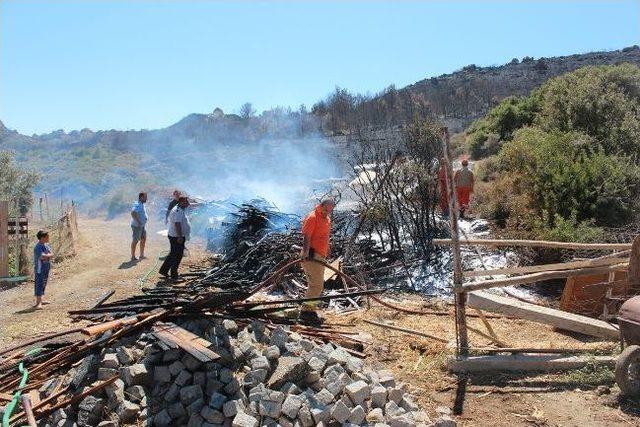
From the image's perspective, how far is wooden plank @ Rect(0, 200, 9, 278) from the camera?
1227 centimetres

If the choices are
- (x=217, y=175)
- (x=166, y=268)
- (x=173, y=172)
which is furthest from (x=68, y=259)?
(x=173, y=172)

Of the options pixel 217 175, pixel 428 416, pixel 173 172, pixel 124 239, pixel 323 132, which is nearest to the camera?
pixel 428 416

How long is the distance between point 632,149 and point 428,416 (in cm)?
1395

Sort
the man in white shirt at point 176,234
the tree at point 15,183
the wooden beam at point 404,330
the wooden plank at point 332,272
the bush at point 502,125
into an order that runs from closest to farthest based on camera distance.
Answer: the wooden beam at point 404,330 < the wooden plank at point 332,272 < the man in white shirt at point 176,234 < the tree at point 15,183 < the bush at point 502,125

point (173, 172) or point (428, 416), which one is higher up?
point (173, 172)

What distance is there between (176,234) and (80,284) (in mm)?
2614

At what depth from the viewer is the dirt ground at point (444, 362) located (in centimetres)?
530

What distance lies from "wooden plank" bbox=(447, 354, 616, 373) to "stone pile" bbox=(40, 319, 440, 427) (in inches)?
35.5

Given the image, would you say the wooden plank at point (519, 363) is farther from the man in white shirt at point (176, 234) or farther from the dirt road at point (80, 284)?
the man in white shirt at point (176, 234)

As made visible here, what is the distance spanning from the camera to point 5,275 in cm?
1226

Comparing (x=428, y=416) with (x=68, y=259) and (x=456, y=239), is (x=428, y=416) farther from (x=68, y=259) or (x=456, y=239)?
(x=68, y=259)

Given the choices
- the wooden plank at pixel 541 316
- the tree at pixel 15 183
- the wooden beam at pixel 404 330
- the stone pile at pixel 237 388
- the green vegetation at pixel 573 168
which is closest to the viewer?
the stone pile at pixel 237 388

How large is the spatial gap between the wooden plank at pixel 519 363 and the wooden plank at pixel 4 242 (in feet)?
35.1

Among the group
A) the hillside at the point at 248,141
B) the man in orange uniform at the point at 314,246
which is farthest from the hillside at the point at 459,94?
the man in orange uniform at the point at 314,246
